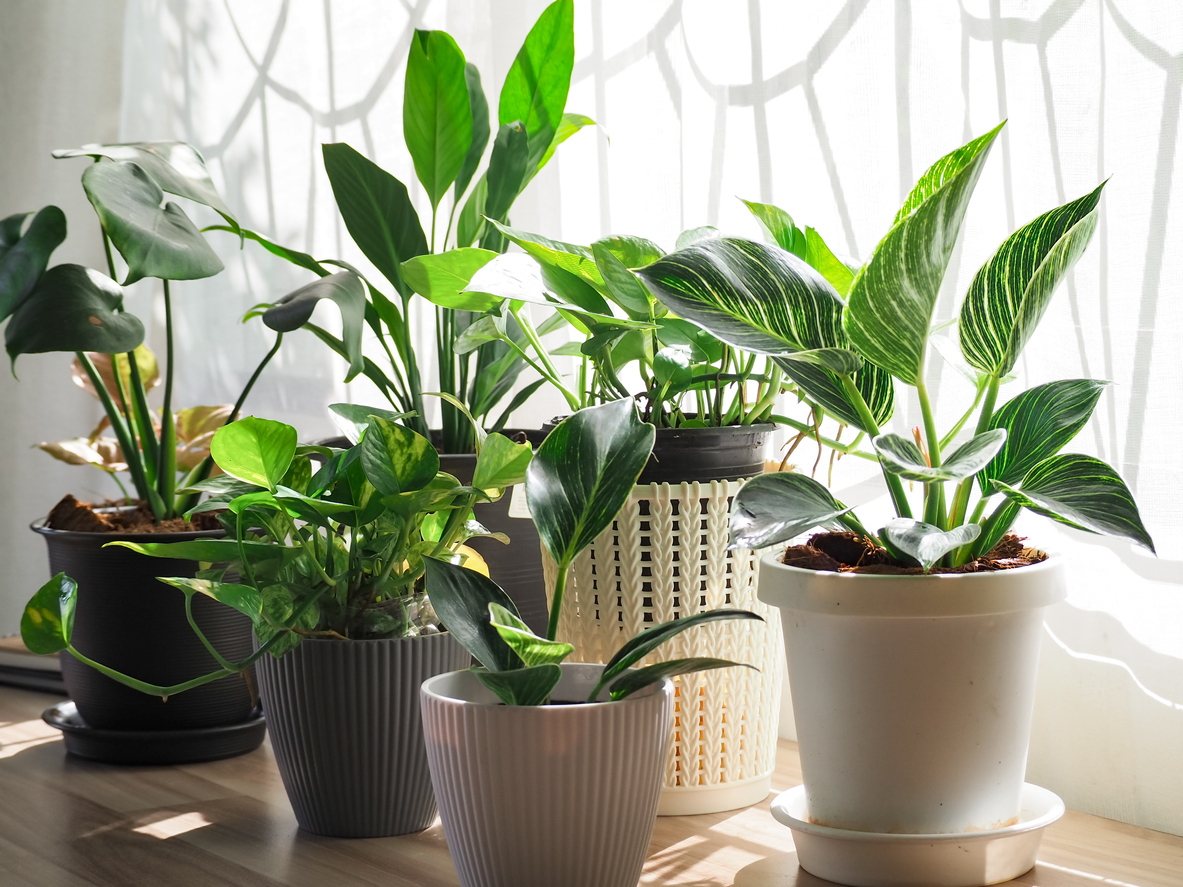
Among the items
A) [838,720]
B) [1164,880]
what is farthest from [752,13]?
[1164,880]

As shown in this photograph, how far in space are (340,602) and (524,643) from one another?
26 cm

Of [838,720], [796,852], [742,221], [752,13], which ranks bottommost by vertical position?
[796,852]

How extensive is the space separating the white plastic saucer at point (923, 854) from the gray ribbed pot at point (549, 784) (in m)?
0.13

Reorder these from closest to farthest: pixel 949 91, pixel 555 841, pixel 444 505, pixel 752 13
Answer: pixel 555 841
pixel 444 505
pixel 949 91
pixel 752 13

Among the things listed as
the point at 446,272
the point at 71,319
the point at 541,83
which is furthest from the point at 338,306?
the point at 541,83

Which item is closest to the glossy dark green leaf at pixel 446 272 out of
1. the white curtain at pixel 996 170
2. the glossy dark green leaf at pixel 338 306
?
the glossy dark green leaf at pixel 338 306

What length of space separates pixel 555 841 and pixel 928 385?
0.53 metres

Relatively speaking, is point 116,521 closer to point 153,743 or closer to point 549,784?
point 153,743

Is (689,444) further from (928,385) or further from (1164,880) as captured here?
(1164,880)

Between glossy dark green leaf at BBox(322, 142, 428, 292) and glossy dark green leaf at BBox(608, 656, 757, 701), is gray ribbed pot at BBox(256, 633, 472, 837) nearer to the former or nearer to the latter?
glossy dark green leaf at BBox(608, 656, 757, 701)

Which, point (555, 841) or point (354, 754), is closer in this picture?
point (555, 841)

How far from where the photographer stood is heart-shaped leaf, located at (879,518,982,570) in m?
0.58

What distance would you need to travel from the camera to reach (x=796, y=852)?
31.0 inches

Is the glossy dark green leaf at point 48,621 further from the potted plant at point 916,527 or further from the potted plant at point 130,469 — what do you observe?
the potted plant at point 916,527
